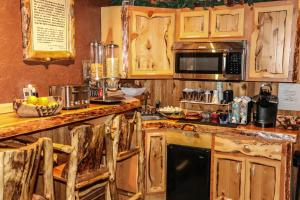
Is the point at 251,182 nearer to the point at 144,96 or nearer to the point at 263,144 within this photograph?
the point at 263,144

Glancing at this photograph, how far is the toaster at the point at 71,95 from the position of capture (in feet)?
7.29

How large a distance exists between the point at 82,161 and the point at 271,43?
2117mm

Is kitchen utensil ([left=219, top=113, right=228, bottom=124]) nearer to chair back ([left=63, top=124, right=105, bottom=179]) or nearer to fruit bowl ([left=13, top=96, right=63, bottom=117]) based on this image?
chair back ([left=63, top=124, right=105, bottom=179])

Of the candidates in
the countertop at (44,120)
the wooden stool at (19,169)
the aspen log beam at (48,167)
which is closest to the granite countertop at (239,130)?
the countertop at (44,120)

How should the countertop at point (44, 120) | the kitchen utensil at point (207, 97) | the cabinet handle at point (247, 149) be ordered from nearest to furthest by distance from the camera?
the countertop at point (44, 120) < the cabinet handle at point (247, 149) < the kitchen utensil at point (207, 97)

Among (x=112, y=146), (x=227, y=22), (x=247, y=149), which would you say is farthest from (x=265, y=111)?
(x=112, y=146)

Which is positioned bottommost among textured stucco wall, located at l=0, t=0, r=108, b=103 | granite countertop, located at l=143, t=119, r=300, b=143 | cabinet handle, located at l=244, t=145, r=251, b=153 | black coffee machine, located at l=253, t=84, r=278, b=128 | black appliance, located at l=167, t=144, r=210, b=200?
black appliance, located at l=167, t=144, r=210, b=200

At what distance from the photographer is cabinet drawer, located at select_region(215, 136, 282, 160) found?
2.75 m

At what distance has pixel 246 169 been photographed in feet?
9.41

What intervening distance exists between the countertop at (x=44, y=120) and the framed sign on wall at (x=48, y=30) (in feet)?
1.78

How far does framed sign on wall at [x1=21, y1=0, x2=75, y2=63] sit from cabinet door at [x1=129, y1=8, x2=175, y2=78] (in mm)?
717

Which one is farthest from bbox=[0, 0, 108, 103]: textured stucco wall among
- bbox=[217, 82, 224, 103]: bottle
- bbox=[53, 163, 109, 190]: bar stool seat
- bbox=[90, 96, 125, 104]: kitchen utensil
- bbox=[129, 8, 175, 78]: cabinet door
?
bbox=[217, 82, 224, 103]: bottle

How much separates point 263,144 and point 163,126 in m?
1.01

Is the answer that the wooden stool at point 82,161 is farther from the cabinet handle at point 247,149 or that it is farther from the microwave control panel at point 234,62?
the microwave control panel at point 234,62
